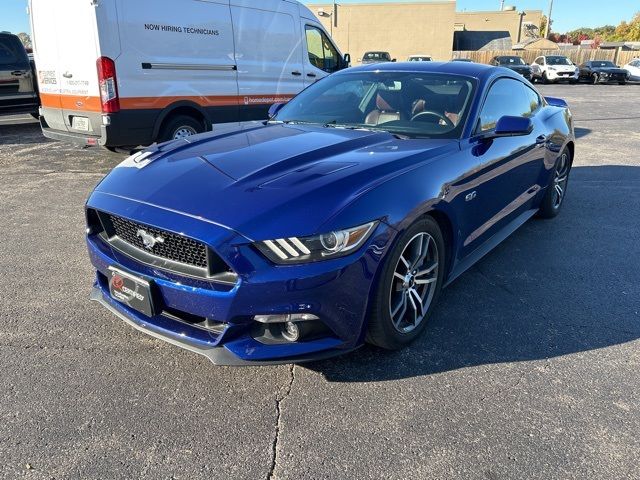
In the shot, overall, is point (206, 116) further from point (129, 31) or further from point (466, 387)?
point (466, 387)

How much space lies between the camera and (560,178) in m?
5.41

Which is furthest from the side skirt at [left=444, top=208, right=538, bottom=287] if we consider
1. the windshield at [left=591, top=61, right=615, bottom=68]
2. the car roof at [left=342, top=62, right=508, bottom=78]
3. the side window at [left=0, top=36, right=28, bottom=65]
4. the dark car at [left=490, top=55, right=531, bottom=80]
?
the windshield at [left=591, top=61, right=615, bottom=68]

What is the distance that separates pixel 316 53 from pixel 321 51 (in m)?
0.15

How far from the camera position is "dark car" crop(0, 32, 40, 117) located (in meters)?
10.1

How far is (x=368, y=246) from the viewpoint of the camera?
7.72 feet

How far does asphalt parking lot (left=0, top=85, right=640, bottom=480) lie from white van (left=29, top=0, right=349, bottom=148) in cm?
316

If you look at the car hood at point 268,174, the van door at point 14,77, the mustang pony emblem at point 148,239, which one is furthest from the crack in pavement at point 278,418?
the van door at point 14,77

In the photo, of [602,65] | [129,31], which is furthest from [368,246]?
[602,65]

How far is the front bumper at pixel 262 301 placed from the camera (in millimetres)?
2178

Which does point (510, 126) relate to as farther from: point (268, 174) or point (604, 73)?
point (604, 73)

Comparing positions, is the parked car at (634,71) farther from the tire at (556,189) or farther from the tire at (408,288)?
the tire at (408,288)

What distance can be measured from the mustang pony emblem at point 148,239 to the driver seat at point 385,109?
74.0 inches

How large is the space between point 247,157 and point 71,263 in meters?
2.08

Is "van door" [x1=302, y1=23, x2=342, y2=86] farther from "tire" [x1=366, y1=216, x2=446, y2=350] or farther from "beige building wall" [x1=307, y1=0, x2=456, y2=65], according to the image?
"beige building wall" [x1=307, y1=0, x2=456, y2=65]
